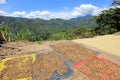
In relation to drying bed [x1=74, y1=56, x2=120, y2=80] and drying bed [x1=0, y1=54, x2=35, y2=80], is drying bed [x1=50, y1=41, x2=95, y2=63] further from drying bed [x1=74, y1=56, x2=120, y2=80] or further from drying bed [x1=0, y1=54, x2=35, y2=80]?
drying bed [x1=0, y1=54, x2=35, y2=80]

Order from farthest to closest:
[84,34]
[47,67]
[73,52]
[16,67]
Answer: [84,34] → [73,52] → [16,67] → [47,67]

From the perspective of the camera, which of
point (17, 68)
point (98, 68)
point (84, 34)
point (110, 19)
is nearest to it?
point (98, 68)

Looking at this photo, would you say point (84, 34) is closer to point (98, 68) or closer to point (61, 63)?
point (61, 63)

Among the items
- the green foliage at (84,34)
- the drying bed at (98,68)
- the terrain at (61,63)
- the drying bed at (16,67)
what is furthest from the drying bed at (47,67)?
the green foliage at (84,34)

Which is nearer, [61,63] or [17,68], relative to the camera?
[17,68]

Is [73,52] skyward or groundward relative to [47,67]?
skyward

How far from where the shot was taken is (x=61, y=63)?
24.6 feet

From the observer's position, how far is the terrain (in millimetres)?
6340

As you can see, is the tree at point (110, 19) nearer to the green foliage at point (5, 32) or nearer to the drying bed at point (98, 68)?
the green foliage at point (5, 32)

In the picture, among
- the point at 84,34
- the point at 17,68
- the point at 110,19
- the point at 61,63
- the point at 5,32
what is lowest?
the point at 17,68

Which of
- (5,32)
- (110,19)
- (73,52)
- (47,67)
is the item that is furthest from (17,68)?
(110,19)

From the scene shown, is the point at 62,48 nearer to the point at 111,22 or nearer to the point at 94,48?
the point at 94,48

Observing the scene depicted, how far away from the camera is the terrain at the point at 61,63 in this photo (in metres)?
6.34

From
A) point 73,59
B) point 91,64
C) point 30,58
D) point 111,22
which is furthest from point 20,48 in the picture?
point 111,22
